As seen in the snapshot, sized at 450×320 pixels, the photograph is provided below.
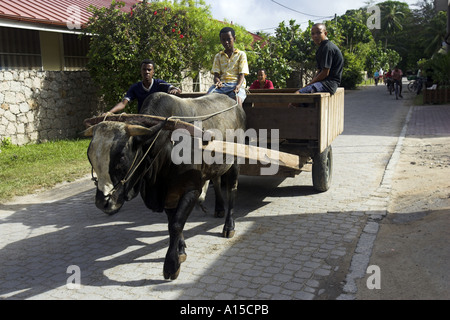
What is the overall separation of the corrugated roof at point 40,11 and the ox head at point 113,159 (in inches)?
352

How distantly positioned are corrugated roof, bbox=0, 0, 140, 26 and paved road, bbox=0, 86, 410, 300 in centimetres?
596

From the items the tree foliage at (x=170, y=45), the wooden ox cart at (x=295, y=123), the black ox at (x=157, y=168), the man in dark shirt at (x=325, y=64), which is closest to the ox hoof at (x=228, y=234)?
the black ox at (x=157, y=168)

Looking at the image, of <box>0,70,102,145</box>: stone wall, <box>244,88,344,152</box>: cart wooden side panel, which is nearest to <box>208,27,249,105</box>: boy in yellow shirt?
<box>244,88,344,152</box>: cart wooden side panel

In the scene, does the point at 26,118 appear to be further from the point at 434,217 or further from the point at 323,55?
the point at 434,217

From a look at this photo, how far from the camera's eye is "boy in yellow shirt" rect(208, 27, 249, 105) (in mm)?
5973

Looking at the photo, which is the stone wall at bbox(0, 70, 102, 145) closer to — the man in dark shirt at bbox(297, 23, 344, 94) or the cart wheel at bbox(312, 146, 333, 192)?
the man in dark shirt at bbox(297, 23, 344, 94)

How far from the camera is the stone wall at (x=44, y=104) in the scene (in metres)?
11.1

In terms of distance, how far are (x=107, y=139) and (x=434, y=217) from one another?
4294 mm

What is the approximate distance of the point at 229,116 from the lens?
17.9 feet

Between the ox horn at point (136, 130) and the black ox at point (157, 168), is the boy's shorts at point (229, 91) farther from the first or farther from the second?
the ox horn at point (136, 130)

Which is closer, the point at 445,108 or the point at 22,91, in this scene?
the point at 22,91

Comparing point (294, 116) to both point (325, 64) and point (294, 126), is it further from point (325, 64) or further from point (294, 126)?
point (325, 64)
